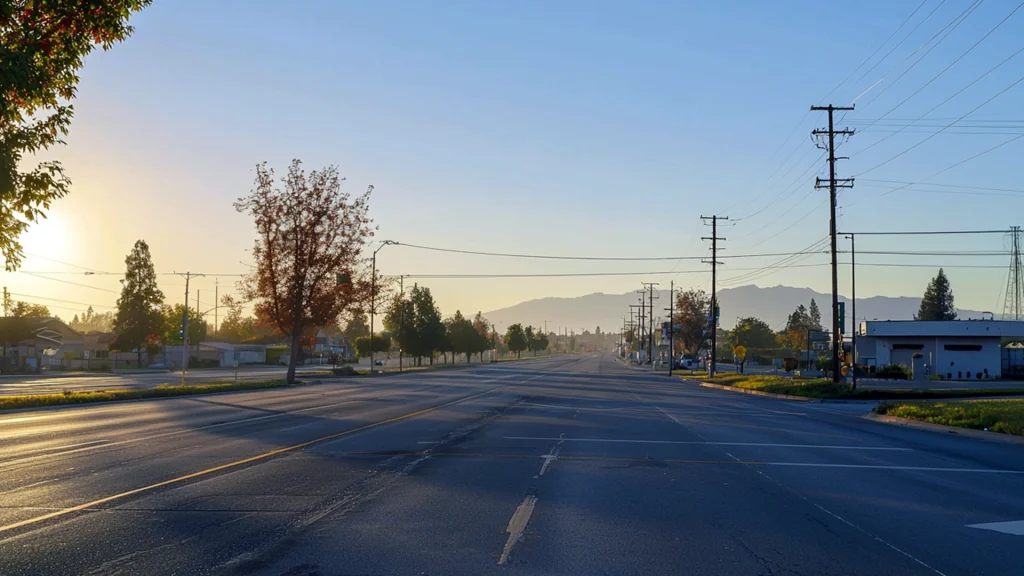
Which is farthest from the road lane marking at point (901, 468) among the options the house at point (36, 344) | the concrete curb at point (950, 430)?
the house at point (36, 344)

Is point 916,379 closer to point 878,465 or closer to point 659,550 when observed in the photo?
point 878,465

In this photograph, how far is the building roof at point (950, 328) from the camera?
72.6 meters

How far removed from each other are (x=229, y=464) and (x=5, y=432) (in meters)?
9.07

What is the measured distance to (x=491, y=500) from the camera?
11305 millimetres

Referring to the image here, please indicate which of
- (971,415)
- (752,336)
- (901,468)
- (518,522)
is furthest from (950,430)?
(752,336)

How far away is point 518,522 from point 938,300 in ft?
502

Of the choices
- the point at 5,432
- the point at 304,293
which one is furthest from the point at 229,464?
the point at 304,293

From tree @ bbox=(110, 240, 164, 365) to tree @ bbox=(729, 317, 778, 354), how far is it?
8556cm

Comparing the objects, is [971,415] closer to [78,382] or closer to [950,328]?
[78,382]

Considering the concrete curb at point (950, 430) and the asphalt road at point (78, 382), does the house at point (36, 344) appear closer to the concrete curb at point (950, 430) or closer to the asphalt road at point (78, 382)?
the asphalt road at point (78, 382)

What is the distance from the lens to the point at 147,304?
90.8m

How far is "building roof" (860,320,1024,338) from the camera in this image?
72.6 m

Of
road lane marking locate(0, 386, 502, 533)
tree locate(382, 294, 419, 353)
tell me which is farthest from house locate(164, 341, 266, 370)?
road lane marking locate(0, 386, 502, 533)

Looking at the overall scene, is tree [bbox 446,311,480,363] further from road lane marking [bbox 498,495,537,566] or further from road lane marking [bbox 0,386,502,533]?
road lane marking [bbox 498,495,537,566]
